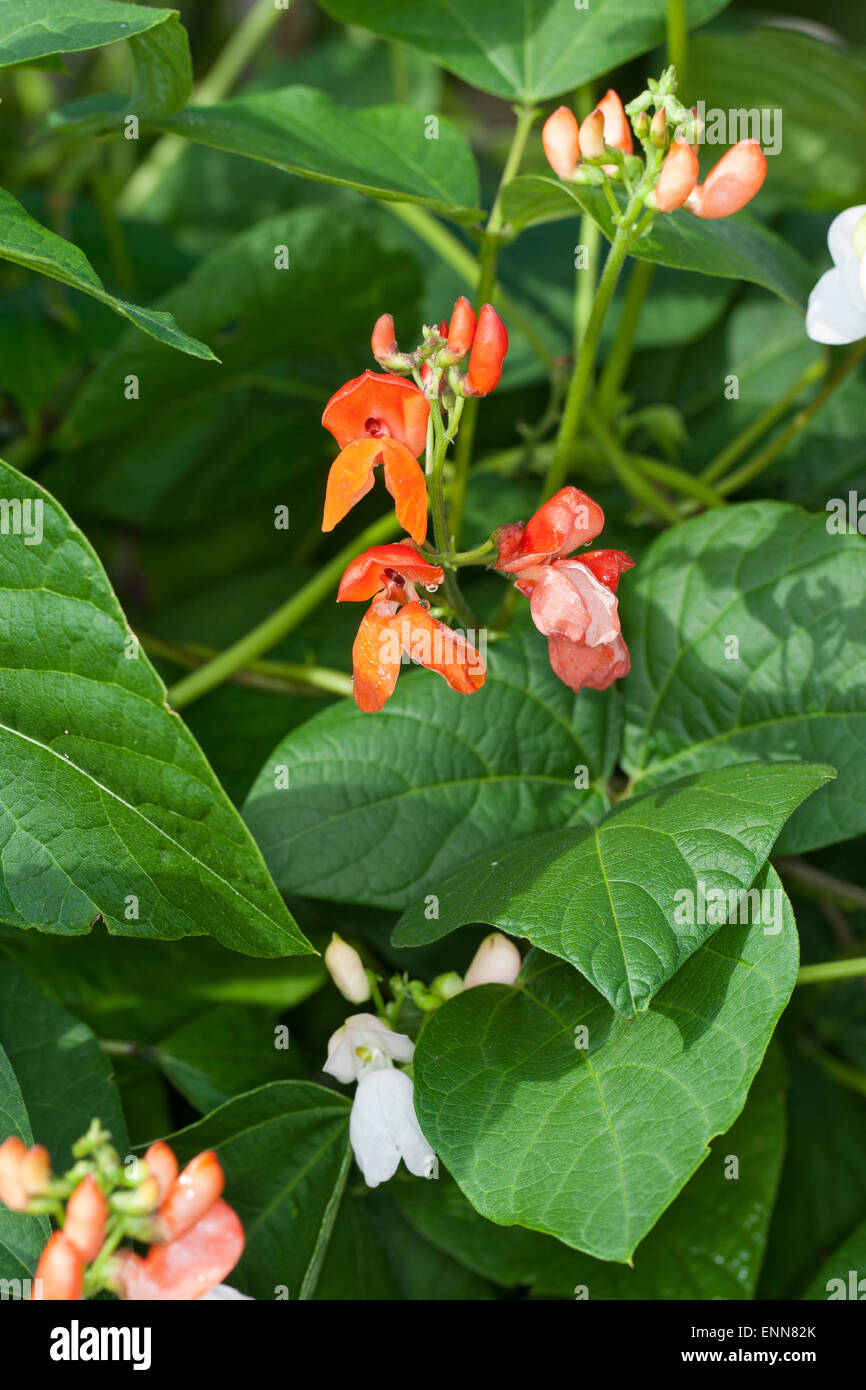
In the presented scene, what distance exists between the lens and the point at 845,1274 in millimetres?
708

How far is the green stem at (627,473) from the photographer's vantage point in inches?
34.9

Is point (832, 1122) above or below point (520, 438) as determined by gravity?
below

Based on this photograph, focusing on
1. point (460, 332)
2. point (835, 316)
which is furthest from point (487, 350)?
point (835, 316)

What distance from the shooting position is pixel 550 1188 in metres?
0.55

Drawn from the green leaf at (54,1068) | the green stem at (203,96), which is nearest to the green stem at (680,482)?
the green leaf at (54,1068)

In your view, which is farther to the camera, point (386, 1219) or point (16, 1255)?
point (386, 1219)

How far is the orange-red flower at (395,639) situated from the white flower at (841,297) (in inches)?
10.8

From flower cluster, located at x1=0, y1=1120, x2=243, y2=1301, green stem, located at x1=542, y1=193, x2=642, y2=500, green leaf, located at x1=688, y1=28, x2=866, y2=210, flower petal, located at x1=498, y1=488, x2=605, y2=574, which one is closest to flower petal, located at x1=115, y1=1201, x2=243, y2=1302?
flower cluster, located at x1=0, y1=1120, x2=243, y2=1301

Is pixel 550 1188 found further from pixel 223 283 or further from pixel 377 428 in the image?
pixel 223 283

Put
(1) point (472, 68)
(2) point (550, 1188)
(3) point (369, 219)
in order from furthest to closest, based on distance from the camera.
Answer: (3) point (369, 219), (1) point (472, 68), (2) point (550, 1188)

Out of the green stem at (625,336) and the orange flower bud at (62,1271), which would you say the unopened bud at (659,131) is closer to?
the green stem at (625,336)

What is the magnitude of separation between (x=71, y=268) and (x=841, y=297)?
41 cm
